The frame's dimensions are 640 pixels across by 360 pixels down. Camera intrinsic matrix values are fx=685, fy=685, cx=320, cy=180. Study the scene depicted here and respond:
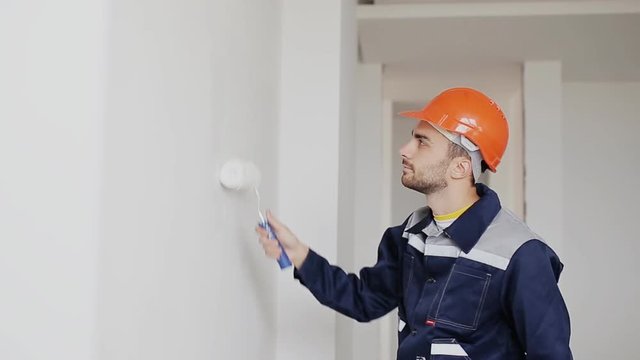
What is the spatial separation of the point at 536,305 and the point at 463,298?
0.55 ft

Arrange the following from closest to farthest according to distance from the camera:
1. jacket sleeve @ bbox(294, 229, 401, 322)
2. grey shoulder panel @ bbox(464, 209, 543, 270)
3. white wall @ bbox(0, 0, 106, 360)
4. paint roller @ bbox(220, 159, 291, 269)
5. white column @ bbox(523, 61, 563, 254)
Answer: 1. white wall @ bbox(0, 0, 106, 360)
2. paint roller @ bbox(220, 159, 291, 269)
3. grey shoulder panel @ bbox(464, 209, 543, 270)
4. jacket sleeve @ bbox(294, 229, 401, 322)
5. white column @ bbox(523, 61, 563, 254)

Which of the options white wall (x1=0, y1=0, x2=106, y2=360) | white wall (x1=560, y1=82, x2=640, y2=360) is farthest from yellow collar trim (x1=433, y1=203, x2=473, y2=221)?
white wall (x1=560, y1=82, x2=640, y2=360)

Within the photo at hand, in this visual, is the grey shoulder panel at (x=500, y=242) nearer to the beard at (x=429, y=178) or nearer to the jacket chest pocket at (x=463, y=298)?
the jacket chest pocket at (x=463, y=298)

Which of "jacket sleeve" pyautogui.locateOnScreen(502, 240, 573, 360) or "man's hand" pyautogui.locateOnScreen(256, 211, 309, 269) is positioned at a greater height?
"man's hand" pyautogui.locateOnScreen(256, 211, 309, 269)

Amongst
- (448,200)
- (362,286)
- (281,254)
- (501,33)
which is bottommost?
(362,286)

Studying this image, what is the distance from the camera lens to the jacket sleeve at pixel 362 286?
1.81 meters

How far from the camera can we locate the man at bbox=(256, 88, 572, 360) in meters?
1.53

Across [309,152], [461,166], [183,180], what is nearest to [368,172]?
[309,152]

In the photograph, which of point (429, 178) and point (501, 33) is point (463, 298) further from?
point (501, 33)

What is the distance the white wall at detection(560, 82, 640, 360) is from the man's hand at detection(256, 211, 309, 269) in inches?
137

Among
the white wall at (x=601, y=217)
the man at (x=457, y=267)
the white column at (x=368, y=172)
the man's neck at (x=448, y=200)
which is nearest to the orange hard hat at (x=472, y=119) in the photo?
the man at (x=457, y=267)

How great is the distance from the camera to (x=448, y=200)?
1.75m

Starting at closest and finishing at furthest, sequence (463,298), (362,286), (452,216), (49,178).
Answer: (49,178) < (463,298) < (452,216) < (362,286)

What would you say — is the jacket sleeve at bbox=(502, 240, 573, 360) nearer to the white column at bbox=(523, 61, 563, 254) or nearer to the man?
the man
